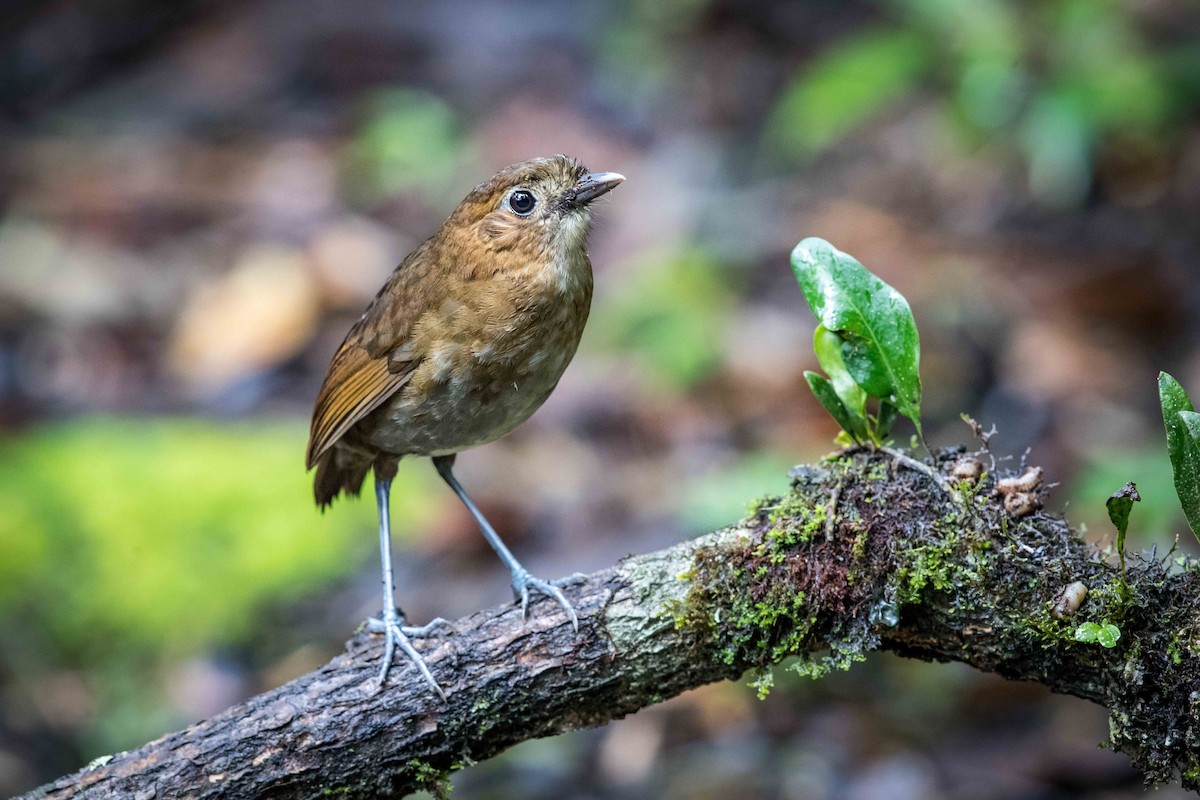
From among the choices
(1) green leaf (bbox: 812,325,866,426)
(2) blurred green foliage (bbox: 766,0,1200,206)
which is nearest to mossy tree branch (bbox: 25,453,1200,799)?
(1) green leaf (bbox: 812,325,866,426)

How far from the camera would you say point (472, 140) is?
8.32m

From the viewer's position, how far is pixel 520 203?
3260 mm

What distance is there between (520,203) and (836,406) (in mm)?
1110

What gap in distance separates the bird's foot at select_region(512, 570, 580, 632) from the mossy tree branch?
0.03 metres

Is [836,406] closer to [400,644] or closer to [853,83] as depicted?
[400,644]

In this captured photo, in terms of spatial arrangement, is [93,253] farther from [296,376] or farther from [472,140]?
[472,140]

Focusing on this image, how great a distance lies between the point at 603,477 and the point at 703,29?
4459 mm

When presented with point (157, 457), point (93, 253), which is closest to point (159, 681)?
point (157, 457)

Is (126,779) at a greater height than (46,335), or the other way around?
(46,335)

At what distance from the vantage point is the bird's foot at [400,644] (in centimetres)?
269

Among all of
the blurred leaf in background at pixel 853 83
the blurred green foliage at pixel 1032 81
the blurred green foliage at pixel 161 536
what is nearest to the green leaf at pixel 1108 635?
the blurred green foliage at pixel 161 536

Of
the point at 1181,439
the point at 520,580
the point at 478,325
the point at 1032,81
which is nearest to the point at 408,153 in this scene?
the point at 1032,81

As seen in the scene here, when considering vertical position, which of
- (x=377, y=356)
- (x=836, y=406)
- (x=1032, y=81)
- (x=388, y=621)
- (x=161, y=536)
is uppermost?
(x=1032, y=81)

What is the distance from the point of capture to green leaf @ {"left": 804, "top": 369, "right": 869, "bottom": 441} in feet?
8.75
